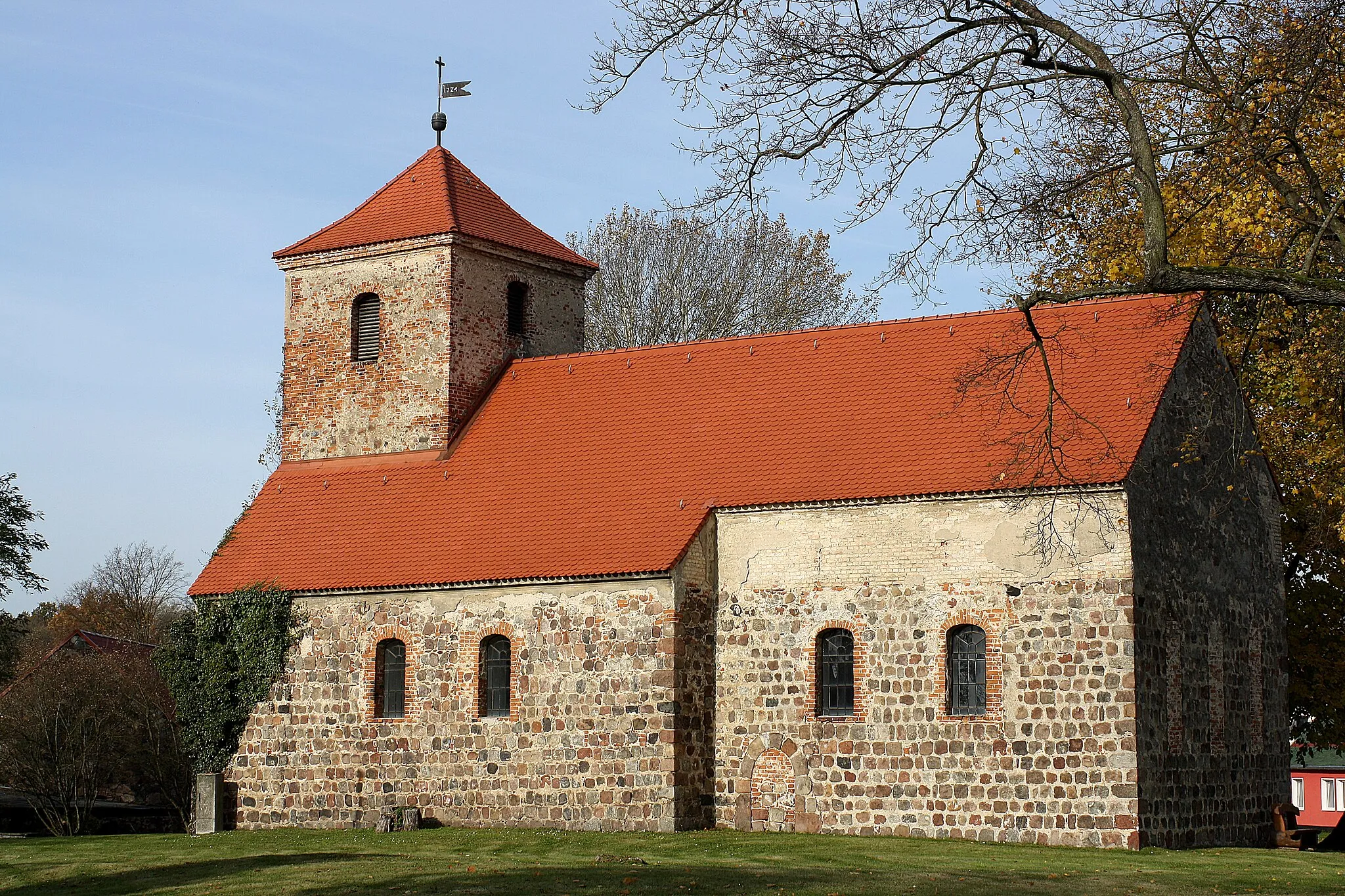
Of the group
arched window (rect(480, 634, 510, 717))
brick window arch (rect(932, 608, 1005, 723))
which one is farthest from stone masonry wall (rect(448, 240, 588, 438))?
brick window arch (rect(932, 608, 1005, 723))

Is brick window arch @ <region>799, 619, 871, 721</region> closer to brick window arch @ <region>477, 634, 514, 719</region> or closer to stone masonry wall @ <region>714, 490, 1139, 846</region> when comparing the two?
stone masonry wall @ <region>714, 490, 1139, 846</region>

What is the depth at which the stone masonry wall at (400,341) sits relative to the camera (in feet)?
92.7

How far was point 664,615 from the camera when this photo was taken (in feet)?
74.8

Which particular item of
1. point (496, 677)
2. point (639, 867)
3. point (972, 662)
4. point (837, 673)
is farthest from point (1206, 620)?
point (496, 677)

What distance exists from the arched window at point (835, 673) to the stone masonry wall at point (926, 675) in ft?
0.62

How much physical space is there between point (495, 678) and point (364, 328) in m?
7.98

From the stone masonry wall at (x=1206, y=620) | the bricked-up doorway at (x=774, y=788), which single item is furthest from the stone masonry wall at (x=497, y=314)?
the stone masonry wall at (x=1206, y=620)

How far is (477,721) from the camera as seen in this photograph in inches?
951

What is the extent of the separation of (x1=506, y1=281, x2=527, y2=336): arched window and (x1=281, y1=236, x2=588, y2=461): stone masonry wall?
0.37 feet

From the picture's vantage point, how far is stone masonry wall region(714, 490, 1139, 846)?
68.1 feet

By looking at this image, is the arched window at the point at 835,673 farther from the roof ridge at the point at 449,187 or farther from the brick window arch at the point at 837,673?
the roof ridge at the point at 449,187

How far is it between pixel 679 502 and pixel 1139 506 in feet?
22.2

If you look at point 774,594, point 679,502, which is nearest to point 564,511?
point 679,502

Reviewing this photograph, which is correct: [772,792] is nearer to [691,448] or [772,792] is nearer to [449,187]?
[691,448]
